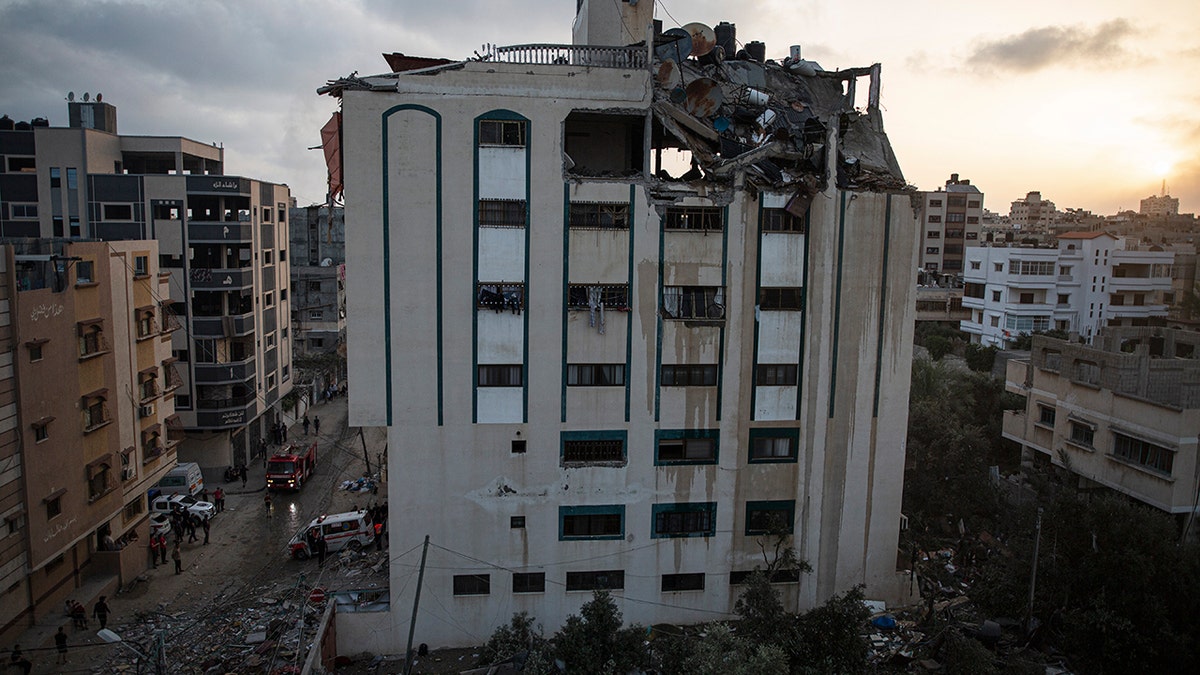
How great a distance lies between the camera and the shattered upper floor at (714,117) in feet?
70.3

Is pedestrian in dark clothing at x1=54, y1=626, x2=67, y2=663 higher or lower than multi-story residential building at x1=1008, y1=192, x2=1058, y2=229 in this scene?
lower

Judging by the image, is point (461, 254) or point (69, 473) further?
point (69, 473)

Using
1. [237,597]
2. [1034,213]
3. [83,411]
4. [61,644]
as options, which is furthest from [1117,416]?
[1034,213]

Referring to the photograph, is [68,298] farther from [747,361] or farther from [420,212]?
[747,361]

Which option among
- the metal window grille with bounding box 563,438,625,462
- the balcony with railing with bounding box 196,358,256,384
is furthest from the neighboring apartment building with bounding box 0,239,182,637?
the metal window grille with bounding box 563,438,625,462

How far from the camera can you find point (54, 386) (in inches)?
926

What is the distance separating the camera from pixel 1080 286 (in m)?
58.1

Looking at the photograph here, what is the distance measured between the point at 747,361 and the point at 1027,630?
10.5m

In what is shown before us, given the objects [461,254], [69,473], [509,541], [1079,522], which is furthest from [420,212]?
[1079,522]

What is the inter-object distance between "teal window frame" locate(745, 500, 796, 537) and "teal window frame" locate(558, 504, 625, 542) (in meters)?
3.77

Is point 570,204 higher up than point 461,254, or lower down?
higher up

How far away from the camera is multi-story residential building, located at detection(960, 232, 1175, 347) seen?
57750 millimetres

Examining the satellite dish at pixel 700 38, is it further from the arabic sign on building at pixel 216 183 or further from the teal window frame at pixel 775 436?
the arabic sign on building at pixel 216 183

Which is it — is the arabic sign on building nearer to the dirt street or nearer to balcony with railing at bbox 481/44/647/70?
the dirt street
